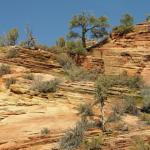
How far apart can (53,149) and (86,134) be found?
77.1 inches

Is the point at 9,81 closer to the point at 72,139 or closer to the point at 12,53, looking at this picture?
the point at 12,53

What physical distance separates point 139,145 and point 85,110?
457 centimetres

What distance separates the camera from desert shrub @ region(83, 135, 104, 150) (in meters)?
20.6

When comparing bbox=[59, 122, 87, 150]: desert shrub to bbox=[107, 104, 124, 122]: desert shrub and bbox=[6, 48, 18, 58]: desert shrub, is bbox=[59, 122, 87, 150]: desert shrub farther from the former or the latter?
bbox=[6, 48, 18, 58]: desert shrub

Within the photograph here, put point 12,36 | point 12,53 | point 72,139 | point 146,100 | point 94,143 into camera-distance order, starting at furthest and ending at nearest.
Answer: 1. point 12,36
2. point 12,53
3. point 146,100
4. point 72,139
5. point 94,143

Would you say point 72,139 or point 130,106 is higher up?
point 130,106

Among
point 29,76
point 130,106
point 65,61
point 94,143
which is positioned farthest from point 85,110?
point 65,61

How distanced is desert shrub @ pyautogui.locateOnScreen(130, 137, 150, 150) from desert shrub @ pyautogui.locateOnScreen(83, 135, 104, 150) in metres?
1.44

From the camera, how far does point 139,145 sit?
20531 millimetres

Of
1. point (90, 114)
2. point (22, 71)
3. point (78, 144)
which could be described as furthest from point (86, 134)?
point (22, 71)

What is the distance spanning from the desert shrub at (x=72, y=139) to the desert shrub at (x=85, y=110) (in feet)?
6.80

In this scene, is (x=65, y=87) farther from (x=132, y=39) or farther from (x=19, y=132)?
(x=132, y=39)

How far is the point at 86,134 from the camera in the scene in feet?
72.1

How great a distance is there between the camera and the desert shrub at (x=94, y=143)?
811 inches
